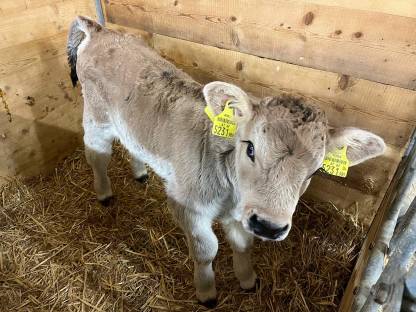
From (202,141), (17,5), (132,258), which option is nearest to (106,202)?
(132,258)

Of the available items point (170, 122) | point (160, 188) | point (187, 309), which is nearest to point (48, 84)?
point (160, 188)

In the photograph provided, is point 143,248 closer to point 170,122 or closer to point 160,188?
point 160,188

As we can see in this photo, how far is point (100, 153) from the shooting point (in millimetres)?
3467

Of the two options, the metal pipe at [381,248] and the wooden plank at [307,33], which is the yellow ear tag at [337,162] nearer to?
the metal pipe at [381,248]

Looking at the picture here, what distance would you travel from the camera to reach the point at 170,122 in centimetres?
254

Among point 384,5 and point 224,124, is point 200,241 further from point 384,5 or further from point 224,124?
point 384,5

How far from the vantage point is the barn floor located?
9.48 feet

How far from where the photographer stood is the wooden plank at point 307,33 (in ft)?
8.01

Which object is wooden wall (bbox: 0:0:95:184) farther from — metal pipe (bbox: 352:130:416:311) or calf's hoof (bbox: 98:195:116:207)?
metal pipe (bbox: 352:130:416:311)

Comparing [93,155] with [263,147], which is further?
[93,155]

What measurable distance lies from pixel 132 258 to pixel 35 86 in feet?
6.59

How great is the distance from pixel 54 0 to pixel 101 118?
1.34 metres

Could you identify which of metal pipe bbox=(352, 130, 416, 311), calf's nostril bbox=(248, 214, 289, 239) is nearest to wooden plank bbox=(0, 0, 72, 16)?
calf's nostril bbox=(248, 214, 289, 239)

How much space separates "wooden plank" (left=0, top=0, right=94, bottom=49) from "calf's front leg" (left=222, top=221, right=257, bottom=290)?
2.54 meters
